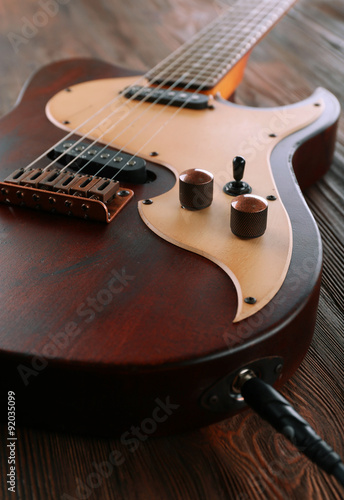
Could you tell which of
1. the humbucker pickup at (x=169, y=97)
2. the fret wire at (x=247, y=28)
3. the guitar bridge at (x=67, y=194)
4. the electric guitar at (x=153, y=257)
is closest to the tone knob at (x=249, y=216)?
the electric guitar at (x=153, y=257)

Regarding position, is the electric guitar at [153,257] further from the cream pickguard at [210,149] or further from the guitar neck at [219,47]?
the guitar neck at [219,47]

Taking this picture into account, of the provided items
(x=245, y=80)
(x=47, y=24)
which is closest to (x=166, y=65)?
(x=245, y=80)

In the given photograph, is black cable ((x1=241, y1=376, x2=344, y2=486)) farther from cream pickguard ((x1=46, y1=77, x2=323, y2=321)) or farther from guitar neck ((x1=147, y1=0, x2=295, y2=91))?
guitar neck ((x1=147, y1=0, x2=295, y2=91))

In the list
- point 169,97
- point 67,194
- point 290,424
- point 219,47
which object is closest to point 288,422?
point 290,424

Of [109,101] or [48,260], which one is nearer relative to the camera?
[48,260]

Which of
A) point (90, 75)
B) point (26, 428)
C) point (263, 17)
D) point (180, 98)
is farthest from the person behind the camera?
point (263, 17)

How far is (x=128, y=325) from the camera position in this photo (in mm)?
631

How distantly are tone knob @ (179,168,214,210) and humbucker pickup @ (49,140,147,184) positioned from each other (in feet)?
0.38

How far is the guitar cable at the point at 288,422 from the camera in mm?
530

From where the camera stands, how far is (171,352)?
595 millimetres

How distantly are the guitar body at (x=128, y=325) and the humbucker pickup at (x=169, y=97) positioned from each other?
43 cm

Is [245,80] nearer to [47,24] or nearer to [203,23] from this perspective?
[203,23]

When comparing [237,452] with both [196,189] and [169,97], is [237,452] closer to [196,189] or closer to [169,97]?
[196,189]

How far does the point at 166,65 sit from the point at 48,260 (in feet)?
2.65
